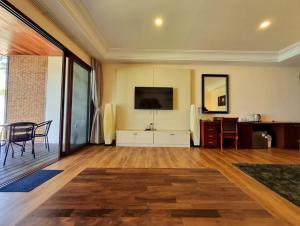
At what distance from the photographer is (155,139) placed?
509 centimetres

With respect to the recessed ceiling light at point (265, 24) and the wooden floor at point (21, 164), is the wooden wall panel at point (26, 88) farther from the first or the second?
the recessed ceiling light at point (265, 24)

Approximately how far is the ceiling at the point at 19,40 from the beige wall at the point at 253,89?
1783 millimetres

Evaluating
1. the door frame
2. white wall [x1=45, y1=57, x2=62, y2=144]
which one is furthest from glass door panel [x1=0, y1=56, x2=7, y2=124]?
the door frame

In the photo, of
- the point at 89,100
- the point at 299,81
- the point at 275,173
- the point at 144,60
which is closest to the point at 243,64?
the point at 299,81

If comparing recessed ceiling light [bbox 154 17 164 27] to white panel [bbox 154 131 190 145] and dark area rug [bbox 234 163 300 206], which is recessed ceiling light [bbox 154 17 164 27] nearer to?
white panel [bbox 154 131 190 145]

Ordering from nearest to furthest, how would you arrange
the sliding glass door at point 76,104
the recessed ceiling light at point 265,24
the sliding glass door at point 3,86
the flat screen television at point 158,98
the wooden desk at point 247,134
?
the recessed ceiling light at point 265,24, the sliding glass door at point 76,104, the wooden desk at point 247,134, the sliding glass door at point 3,86, the flat screen television at point 158,98

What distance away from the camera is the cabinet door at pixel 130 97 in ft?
18.0

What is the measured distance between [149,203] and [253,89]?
535 cm

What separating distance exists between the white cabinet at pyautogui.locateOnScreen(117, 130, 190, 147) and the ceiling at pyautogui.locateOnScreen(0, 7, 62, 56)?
291 cm


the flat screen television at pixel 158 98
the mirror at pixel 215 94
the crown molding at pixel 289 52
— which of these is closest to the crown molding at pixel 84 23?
the flat screen television at pixel 158 98

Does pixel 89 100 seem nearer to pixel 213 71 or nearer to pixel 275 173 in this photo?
pixel 213 71

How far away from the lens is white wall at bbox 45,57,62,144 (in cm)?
529

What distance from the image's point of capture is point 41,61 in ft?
17.6

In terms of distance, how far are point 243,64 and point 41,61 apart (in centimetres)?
626
